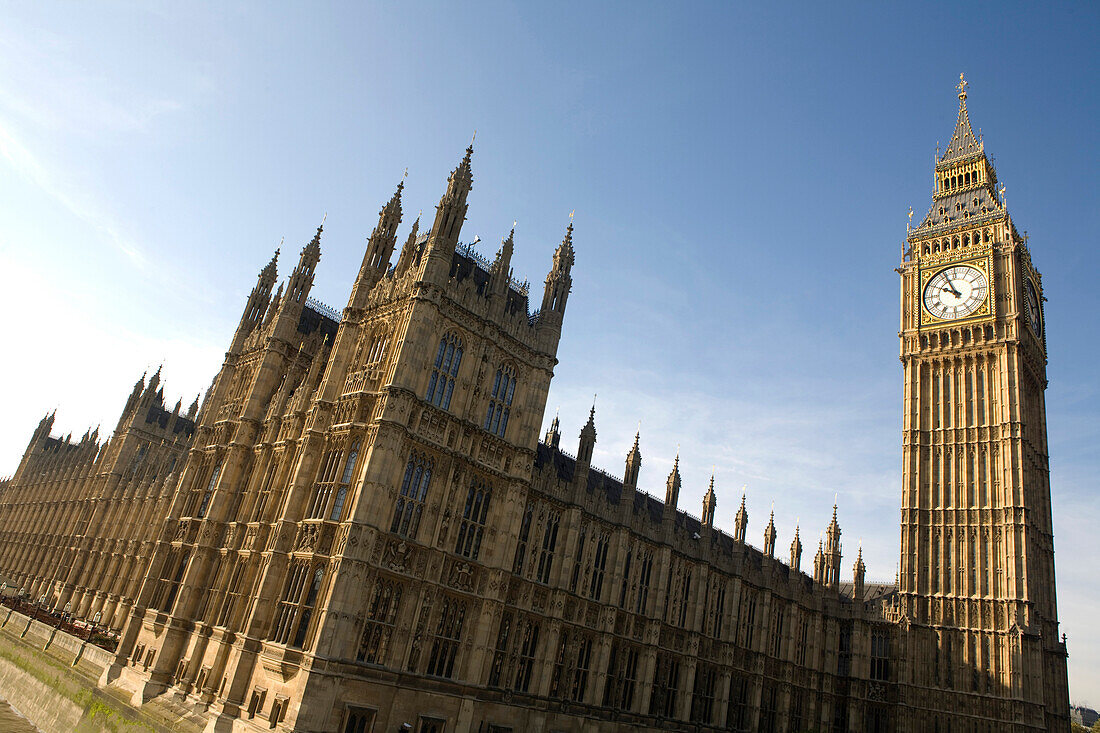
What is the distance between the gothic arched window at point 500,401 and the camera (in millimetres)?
38344

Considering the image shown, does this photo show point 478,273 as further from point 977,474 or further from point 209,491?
point 977,474

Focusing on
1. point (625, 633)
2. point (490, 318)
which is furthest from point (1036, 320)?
point (490, 318)

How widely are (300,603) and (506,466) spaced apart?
38.0ft

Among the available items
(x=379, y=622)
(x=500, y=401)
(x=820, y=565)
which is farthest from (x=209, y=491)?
(x=820, y=565)

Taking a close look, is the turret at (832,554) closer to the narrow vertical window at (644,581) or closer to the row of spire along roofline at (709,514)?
the row of spire along roofline at (709,514)

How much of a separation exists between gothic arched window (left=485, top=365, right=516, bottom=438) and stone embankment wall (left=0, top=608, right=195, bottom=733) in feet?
60.9

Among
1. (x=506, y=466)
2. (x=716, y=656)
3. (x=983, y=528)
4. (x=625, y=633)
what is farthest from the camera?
(x=983, y=528)

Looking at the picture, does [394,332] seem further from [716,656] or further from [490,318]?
[716,656]

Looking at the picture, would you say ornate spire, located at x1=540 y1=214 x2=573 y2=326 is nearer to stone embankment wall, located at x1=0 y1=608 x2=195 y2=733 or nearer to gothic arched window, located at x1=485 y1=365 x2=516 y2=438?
Answer: gothic arched window, located at x1=485 y1=365 x2=516 y2=438

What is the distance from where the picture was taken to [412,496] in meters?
34.1

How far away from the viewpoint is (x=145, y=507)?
202 feet

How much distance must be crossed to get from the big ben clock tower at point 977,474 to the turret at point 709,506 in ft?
69.1

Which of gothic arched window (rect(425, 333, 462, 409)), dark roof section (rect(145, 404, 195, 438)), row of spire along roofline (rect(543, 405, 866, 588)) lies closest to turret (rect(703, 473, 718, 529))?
row of spire along roofline (rect(543, 405, 866, 588))

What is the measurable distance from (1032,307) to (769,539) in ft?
116
